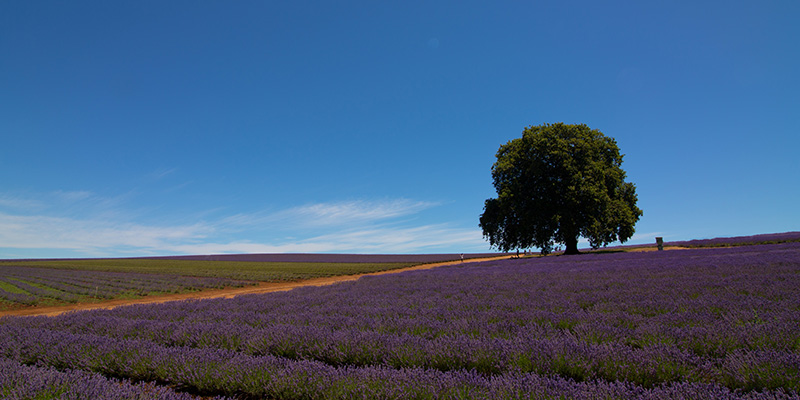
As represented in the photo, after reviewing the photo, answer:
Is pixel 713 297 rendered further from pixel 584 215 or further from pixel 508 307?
pixel 584 215

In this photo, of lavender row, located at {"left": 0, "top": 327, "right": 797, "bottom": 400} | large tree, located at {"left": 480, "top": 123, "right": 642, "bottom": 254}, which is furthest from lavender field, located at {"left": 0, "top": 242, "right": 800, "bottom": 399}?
large tree, located at {"left": 480, "top": 123, "right": 642, "bottom": 254}

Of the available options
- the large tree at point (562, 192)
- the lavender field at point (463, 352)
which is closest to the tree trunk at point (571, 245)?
the large tree at point (562, 192)

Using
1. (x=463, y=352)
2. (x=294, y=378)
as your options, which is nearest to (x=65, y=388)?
(x=294, y=378)

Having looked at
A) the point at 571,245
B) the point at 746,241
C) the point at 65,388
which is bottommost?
the point at 65,388

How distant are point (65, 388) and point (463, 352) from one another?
375 centimetres

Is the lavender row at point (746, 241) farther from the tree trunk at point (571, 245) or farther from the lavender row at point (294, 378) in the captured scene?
the lavender row at point (294, 378)

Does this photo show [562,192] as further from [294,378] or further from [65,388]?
[65,388]

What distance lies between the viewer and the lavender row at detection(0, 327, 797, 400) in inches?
102

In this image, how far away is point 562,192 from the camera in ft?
85.5

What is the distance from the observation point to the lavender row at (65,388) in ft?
9.76

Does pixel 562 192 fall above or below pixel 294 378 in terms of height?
above

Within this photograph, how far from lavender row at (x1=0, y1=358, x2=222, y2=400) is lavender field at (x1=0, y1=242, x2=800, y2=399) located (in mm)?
26

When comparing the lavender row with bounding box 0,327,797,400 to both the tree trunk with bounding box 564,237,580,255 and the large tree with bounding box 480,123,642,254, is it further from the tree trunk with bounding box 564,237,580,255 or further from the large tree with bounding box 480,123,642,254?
the tree trunk with bounding box 564,237,580,255

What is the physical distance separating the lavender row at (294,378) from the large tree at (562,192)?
77.7 feet
